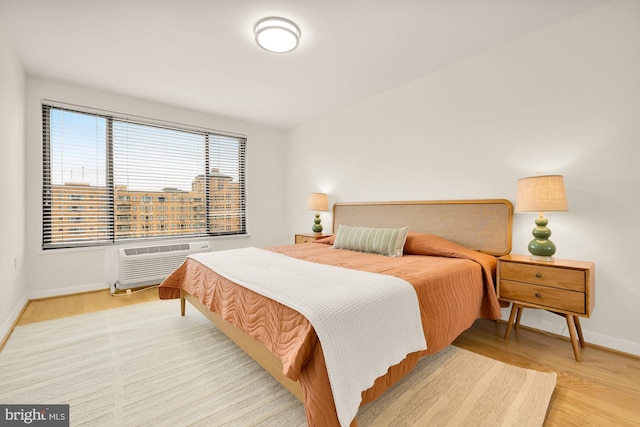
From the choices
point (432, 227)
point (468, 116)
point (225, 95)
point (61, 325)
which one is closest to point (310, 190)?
point (225, 95)

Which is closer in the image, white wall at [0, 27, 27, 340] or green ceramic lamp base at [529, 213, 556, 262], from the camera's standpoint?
green ceramic lamp base at [529, 213, 556, 262]

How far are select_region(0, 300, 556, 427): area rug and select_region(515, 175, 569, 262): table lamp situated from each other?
0.86m

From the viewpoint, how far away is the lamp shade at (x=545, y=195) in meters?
1.94

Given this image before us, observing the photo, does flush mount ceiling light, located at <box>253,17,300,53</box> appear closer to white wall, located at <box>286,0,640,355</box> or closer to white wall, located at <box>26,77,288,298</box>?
white wall, located at <box>286,0,640,355</box>

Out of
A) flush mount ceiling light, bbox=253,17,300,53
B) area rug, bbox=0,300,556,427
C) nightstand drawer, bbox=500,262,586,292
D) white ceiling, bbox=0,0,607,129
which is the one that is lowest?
area rug, bbox=0,300,556,427

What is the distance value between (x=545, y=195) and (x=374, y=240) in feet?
4.48

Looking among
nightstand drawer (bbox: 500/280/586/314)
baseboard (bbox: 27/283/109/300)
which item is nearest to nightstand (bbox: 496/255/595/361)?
nightstand drawer (bbox: 500/280/586/314)

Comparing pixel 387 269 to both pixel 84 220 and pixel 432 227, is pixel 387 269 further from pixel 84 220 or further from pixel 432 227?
pixel 84 220

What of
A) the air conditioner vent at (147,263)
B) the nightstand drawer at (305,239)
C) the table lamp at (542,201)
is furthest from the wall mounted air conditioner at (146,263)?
the table lamp at (542,201)

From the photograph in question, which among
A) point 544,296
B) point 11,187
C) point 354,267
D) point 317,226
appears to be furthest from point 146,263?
point 544,296

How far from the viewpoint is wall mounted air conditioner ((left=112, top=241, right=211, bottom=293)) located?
335cm

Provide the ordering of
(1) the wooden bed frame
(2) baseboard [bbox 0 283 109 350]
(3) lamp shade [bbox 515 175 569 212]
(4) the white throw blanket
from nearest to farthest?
(4) the white throw blanket < (3) lamp shade [bbox 515 175 569 212] < (2) baseboard [bbox 0 283 109 350] < (1) the wooden bed frame

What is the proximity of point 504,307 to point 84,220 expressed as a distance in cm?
461

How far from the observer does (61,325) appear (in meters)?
2.41
